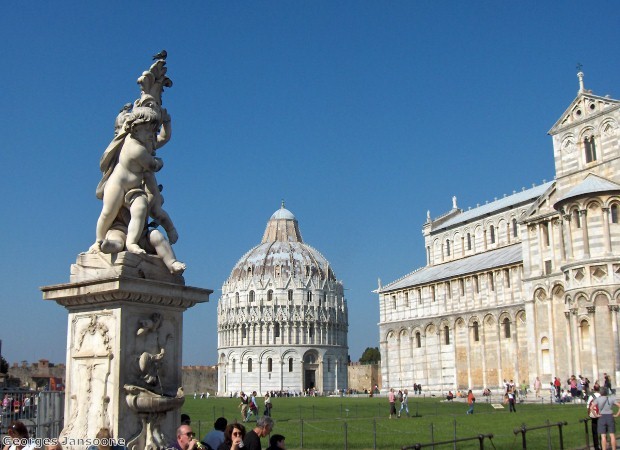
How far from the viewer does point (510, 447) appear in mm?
18188

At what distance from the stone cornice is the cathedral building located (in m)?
35.4

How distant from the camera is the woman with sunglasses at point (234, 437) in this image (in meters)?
7.23

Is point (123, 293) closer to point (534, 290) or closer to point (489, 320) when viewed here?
point (534, 290)

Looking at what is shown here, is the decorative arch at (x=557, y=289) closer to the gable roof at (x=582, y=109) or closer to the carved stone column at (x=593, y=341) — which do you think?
the carved stone column at (x=593, y=341)

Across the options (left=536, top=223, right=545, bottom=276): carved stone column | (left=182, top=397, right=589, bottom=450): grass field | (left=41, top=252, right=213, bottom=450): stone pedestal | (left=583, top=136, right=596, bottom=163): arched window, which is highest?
(left=583, top=136, right=596, bottom=163): arched window

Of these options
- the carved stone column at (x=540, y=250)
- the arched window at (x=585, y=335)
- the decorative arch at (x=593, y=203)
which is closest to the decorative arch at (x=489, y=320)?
the carved stone column at (x=540, y=250)

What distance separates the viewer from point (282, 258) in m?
126

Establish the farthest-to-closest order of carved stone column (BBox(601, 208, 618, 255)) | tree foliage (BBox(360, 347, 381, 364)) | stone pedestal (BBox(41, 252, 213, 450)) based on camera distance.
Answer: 1. tree foliage (BBox(360, 347, 381, 364))
2. carved stone column (BBox(601, 208, 618, 255))
3. stone pedestal (BBox(41, 252, 213, 450))

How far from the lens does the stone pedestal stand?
22.7ft

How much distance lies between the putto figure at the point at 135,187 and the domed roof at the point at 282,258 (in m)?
117

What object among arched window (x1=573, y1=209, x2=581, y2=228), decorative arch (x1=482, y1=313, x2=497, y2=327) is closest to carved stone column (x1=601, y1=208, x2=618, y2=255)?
arched window (x1=573, y1=209, x2=581, y2=228)

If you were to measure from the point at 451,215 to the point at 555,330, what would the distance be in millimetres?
34182

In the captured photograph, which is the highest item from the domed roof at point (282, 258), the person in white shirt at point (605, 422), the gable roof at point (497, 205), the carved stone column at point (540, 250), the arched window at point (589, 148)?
the domed roof at point (282, 258)

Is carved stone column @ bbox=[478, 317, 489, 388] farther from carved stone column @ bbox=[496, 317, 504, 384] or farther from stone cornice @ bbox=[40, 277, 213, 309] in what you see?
stone cornice @ bbox=[40, 277, 213, 309]
